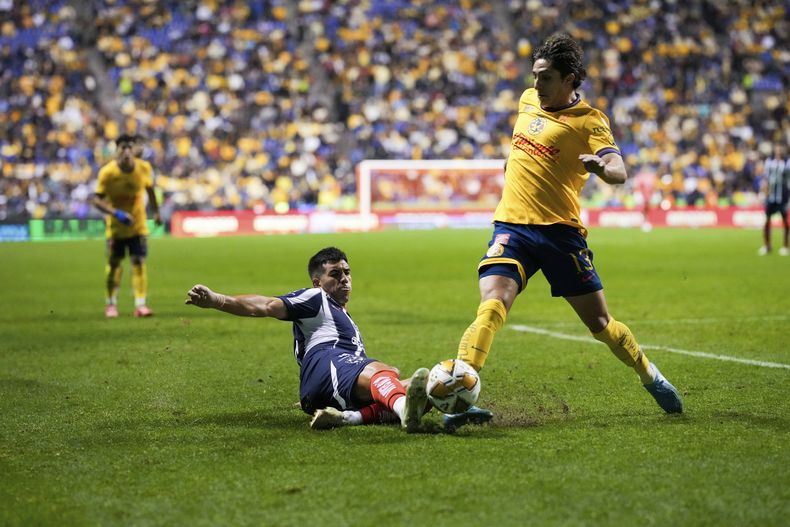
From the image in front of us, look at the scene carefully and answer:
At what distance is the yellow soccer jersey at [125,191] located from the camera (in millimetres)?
13539

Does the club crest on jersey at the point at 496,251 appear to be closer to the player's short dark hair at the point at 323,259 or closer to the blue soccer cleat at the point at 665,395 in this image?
the player's short dark hair at the point at 323,259

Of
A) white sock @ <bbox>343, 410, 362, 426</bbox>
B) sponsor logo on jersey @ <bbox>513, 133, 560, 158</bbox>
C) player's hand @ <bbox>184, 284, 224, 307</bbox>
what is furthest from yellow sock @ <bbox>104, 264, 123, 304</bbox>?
sponsor logo on jersey @ <bbox>513, 133, 560, 158</bbox>

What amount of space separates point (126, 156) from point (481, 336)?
27.4ft

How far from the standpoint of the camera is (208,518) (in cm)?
437

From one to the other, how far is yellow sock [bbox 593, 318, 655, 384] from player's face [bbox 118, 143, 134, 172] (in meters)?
8.08

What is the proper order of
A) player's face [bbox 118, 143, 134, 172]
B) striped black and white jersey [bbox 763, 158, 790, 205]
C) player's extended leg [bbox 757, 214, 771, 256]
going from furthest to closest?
striped black and white jersey [bbox 763, 158, 790, 205] < player's extended leg [bbox 757, 214, 771, 256] < player's face [bbox 118, 143, 134, 172]

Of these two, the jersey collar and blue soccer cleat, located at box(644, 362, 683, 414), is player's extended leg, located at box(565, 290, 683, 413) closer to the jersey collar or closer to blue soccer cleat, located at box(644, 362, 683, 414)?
blue soccer cleat, located at box(644, 362, 683, 414)

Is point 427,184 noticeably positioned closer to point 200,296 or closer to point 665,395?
point 665,395

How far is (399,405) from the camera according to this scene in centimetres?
616

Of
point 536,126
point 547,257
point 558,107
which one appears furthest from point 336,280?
point 558,107

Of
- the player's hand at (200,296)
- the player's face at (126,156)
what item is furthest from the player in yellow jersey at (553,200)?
the player's face at (126,156)

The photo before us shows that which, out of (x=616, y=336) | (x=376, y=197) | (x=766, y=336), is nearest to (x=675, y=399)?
(x=616, y=336)

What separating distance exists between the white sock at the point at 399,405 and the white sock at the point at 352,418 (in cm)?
27

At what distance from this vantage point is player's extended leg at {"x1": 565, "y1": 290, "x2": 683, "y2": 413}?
6465 mm
